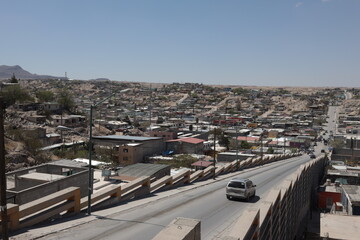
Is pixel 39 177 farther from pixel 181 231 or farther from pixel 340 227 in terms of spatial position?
pixel 181 231

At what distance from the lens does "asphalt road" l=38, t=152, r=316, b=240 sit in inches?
413

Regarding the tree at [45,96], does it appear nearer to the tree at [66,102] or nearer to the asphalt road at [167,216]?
the tree at [66,102]

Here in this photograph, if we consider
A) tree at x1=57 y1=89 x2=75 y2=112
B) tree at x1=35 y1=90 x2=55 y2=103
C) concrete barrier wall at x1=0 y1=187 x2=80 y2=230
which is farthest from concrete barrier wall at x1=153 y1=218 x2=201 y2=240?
tree at x1=35 y1=90 x2=55 y2=103

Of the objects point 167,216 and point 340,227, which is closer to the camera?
point 167,216

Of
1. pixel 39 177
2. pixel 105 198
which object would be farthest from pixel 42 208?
pixel 39 177

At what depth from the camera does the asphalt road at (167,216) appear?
34.4 feet

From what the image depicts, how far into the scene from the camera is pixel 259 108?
15900 cm

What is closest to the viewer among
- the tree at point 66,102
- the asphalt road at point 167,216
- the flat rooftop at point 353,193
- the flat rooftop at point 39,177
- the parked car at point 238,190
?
the asphalt road at point 167,216

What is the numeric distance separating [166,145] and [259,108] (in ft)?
335

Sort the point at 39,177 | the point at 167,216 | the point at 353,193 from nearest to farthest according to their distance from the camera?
the point at 167,216
the point at 39,177
the point at 353,193

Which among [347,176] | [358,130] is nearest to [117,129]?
[347,176]

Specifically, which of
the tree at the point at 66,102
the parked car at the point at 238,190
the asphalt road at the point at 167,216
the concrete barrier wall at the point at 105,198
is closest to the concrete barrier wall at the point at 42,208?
the concrete barrier wall at the point at 105,198

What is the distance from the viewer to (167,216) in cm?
1332

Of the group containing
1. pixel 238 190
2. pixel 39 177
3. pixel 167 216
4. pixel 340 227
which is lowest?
pixel 340 227
